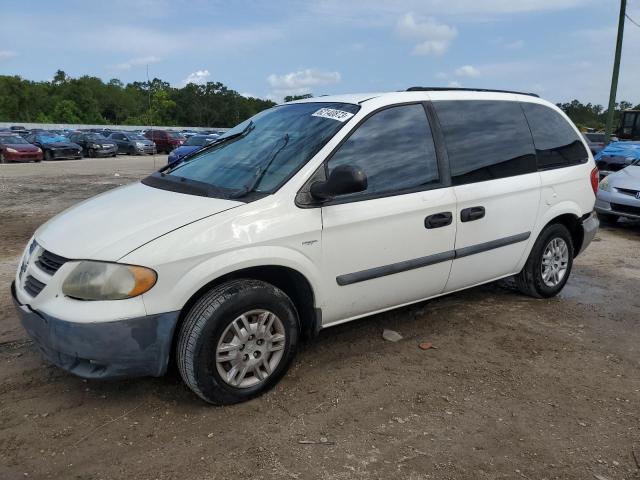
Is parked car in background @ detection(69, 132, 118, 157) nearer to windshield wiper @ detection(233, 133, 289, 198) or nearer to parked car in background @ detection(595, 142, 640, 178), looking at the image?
parked car in background @ detection(595, 142, 640, 178)

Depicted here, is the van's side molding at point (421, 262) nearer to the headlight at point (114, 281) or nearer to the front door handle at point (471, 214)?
the front door handle at point (471, 214)

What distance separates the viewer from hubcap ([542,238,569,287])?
4.89 meters

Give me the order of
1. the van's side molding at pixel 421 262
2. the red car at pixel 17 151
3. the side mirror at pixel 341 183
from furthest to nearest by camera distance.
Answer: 1. the red car at pixel 17 151
2. the van's side molding at pixel 421 262
3. the side mirror at pixel 341 183

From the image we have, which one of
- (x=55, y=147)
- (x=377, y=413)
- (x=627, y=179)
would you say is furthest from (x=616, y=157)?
(x=55, y=147)

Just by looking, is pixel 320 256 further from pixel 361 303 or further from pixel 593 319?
pixel 593 319

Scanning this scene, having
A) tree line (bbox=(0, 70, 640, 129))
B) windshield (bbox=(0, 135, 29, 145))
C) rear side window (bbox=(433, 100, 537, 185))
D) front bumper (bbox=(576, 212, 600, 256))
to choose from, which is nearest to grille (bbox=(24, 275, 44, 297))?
rear side window (bbox=(433, 100, 537, 185))

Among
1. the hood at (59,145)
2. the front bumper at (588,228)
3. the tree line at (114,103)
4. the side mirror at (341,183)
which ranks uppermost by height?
the tree line at (114,103)

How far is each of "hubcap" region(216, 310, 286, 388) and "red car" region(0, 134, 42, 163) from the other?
25.3 meters

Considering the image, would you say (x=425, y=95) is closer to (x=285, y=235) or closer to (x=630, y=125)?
(x=285, y=235)

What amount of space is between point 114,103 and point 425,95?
331 ft

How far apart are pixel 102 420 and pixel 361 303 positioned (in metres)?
1.68

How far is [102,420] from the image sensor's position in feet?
9.89

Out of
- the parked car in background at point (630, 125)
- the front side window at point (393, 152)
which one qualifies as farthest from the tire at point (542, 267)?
the parked car in background at point (630, 125)

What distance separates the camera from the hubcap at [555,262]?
489cm
